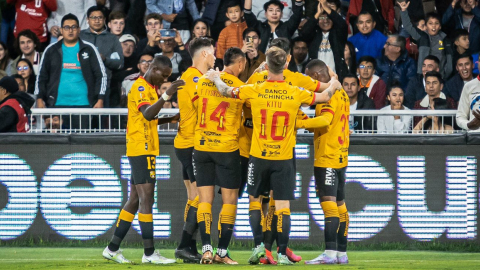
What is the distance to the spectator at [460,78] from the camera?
522 inches

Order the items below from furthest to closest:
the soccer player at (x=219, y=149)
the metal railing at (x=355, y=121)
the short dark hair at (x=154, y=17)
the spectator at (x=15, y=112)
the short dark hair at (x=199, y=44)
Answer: the short dark hair at (x=154, y=17)
the spectator at (x=15, y=112)
the metal railing at (x=355, y=121)
the short dark hair at (x=199, y=44)
the soccer player at (x=219, y=149)

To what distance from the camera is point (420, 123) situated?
1169cm

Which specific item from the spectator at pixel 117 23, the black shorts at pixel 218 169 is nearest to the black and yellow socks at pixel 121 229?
the black shorts at pixel 218 169

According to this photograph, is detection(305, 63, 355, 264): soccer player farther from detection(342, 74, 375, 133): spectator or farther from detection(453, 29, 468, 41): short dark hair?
detection(453, 29, 468, 41): short dark hair

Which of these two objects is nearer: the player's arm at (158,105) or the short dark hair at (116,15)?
the player's arm at (158,105)

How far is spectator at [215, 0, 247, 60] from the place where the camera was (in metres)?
14.1

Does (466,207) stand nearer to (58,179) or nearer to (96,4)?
(58,179)

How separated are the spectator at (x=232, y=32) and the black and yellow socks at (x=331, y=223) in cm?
513

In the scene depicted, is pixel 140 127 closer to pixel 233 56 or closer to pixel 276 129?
pixel 233 56

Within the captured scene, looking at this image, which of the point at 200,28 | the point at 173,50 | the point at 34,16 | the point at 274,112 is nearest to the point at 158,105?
the point at 274,112

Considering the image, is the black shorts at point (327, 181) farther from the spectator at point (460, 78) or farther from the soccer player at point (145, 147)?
the spectator at point (460, 78)

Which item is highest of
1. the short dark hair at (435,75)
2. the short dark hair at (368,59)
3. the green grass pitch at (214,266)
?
the short dark hair at (368,59)

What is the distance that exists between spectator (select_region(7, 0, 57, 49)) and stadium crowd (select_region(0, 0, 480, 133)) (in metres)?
0.02

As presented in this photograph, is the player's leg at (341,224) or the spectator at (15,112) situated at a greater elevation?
the spectator at (15,112)
